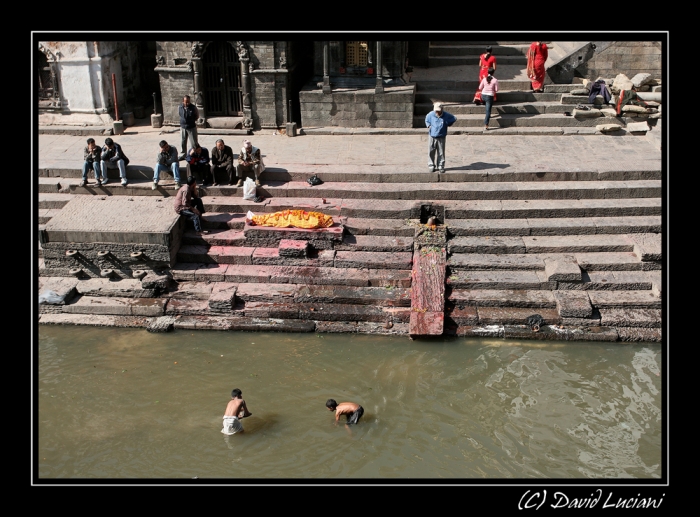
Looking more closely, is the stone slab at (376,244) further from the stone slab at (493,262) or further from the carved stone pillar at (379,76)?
the carved stone pillar at (379,76)

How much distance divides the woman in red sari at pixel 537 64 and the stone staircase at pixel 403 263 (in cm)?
437

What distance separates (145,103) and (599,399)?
15.3 m

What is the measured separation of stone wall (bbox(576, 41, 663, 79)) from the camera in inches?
863

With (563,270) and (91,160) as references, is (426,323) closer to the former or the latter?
(563,270)

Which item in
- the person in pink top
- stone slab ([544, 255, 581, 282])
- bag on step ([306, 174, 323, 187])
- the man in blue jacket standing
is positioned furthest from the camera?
the person in pink top

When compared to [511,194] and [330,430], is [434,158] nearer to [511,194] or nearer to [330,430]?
[511,194]

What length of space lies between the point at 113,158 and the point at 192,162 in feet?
5.55

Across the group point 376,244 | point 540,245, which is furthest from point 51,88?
point 540,245

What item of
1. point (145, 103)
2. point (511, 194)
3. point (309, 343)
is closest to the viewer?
point (309, 343)

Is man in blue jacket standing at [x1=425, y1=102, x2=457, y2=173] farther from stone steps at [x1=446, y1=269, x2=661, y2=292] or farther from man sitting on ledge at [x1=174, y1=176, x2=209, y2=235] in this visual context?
man sitting on ledge at [x1=174, y1=176, x2=209, y2=235]

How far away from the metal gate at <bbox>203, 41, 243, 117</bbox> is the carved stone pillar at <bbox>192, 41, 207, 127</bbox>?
368 mm

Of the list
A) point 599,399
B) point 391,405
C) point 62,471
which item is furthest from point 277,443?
point 599,399

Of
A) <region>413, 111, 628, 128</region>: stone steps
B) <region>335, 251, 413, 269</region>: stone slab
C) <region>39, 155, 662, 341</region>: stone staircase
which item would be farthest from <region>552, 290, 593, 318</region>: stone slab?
<region>413, 111, 628, 128</region>: stone steps

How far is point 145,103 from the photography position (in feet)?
74.0
